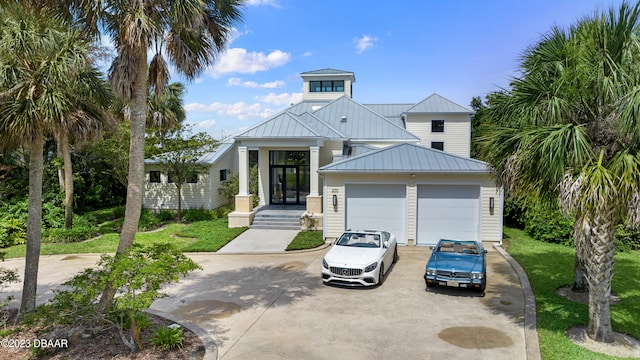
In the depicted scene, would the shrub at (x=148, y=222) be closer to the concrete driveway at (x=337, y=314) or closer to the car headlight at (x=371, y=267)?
the concrete driveway at (x=337, y=314)

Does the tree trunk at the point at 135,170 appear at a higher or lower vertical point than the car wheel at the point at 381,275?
higher

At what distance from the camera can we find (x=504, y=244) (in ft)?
52.6

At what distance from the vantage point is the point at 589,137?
22.9 ft

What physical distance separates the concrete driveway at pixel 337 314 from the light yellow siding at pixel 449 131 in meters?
19.0

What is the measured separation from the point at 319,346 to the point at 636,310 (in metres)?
7.20

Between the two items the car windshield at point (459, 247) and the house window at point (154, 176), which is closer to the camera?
the car windshield at point (459, 247)

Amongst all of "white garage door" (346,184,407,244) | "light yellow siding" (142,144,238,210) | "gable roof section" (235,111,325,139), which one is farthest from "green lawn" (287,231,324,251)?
"light yellow siding" (142,144,238,210)

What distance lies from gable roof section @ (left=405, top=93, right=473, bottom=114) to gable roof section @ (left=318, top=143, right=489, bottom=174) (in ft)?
47.3

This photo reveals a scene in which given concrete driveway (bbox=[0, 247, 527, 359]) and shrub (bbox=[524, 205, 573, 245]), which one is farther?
shrub (bbox=[524, 205, 573, 245])

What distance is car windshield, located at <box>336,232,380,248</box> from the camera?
1193 centimetres

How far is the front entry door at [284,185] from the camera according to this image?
884 inches

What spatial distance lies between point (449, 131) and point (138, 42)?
27.0 meters

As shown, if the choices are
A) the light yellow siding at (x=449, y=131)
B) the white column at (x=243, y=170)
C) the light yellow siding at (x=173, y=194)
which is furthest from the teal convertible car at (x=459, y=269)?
the light yellow siding at (x=449, y=131)

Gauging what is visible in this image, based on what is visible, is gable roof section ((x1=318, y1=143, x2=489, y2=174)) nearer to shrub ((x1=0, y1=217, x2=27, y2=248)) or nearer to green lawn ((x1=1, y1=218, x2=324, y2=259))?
green lawn ((x1=1, y1=218, x2=324, y2=259))
